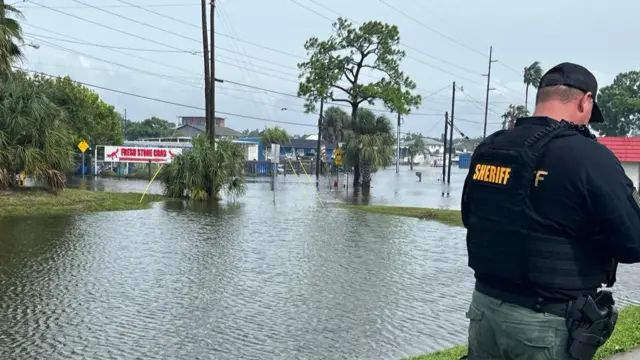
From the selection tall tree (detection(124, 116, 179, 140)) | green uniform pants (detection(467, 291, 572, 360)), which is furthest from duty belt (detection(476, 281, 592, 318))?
tall tree (detection(124, 116, 179, 140))

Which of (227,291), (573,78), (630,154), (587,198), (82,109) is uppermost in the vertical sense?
(82,109)

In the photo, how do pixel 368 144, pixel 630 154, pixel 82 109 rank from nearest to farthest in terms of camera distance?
pixel 630 154, pixel 368 144, pixel 82 109

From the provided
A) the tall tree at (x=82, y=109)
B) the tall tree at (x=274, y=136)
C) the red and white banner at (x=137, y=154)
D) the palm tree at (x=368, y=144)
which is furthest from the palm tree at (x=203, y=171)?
the tall tree at (x=274, y=136)

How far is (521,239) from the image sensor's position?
2.48 metres

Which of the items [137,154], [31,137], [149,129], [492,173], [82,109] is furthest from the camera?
[149,129]

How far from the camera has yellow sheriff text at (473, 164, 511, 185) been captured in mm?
2566

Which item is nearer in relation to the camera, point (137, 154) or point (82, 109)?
point (137, 154)

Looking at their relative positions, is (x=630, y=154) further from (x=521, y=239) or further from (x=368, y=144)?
(x=521, y=239)

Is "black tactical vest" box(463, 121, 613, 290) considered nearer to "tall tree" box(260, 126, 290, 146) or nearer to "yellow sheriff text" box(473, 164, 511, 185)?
"yellow sheriff text" box(473, 164, 511, 185)

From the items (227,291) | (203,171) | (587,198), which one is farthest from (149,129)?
(587,198)

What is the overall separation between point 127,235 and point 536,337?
39.6 feet

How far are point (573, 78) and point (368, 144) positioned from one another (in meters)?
32.9

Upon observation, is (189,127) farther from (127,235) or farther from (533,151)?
(533,151)

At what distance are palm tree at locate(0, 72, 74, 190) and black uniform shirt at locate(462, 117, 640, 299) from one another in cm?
1788
